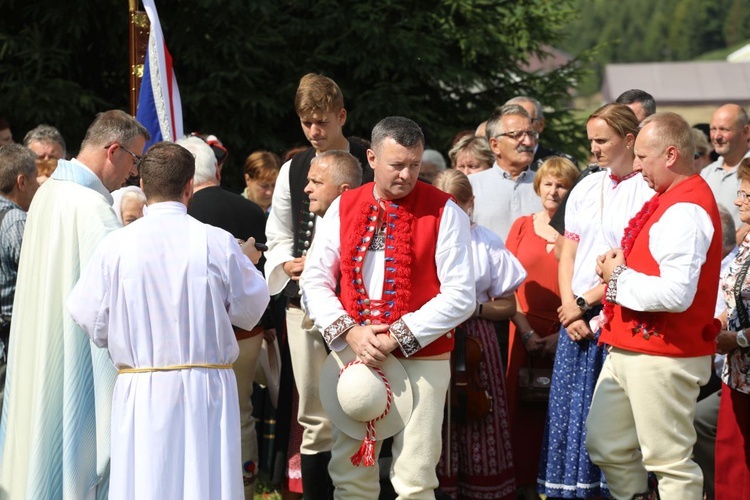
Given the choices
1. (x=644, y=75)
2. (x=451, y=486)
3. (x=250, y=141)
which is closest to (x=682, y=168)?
(x=451, y=486)

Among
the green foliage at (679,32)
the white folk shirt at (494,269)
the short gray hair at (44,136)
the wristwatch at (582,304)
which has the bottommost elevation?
the wristwatch at (582,304)

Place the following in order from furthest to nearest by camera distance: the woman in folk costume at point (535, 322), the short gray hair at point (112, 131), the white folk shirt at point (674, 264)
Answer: the woman in folk costume at point (535, 322), the short gray hair at point (112, 131), the white folk shirt at point (674, 264)

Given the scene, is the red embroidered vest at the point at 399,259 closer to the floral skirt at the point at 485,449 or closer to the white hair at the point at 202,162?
the floral skirt at the point at 485,449

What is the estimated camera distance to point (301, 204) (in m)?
5.99

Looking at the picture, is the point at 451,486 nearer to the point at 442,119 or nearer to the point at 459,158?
the point at 459,158

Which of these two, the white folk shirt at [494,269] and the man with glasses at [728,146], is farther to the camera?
the man with glasses at [728,146]

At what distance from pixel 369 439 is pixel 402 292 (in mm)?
691

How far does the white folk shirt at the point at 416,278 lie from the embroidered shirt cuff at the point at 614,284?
62cm

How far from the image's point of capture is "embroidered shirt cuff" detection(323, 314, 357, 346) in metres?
4.94

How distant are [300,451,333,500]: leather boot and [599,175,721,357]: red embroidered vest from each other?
1815 millimetres

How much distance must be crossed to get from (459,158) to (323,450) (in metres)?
2.51

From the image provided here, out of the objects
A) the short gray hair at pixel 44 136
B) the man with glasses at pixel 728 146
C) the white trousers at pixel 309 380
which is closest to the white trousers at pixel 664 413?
the white trousers at pixel 309 380

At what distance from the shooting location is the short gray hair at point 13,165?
621cm

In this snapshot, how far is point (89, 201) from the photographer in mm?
5113
